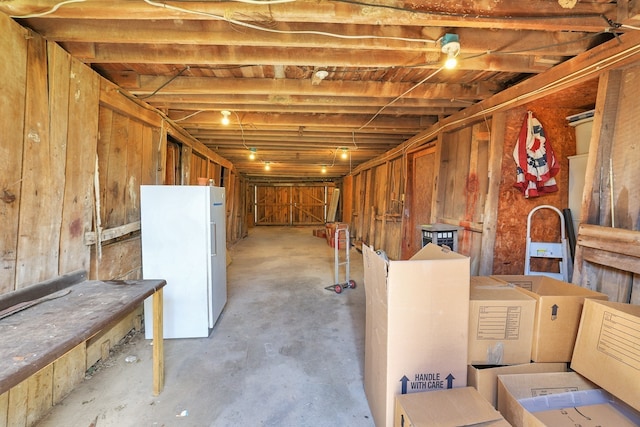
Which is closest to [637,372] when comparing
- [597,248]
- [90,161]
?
[597,248]

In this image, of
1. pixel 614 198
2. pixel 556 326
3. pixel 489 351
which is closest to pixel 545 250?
pixel 614 198

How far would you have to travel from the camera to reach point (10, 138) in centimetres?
164

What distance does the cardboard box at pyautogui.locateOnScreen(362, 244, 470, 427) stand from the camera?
4.60 ft

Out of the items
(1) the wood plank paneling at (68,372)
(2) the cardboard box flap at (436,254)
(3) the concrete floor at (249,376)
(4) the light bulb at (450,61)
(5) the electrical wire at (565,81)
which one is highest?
(4) the light bulb at (450,61)

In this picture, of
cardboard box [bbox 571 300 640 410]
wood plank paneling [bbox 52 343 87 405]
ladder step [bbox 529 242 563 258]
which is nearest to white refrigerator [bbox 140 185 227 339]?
wood plank paneling [bbox 52 343 87 405]

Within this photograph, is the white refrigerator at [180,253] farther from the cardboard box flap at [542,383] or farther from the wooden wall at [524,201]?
the wooden wall at [524,201]

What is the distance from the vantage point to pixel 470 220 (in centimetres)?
330

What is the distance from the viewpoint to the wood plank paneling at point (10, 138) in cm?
160

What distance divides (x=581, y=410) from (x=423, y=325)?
2.44 ft

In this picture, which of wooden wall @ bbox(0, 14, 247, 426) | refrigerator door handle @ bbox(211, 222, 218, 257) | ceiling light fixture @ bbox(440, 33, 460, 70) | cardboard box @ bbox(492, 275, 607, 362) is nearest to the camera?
cardboard box @ bbox(492, 275, 607, 362)

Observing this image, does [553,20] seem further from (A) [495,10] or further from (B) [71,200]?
(B) [71,200]

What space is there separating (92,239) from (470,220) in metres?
3.81

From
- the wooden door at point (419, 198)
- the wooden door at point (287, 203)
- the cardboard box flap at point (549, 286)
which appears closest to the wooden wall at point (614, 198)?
the cardboard box flap at point (549, 286)

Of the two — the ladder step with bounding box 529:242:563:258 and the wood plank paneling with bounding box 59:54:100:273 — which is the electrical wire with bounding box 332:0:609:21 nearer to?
the ladder step with bounding box 529:242:563:258
